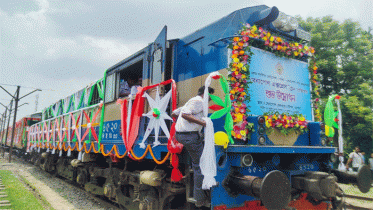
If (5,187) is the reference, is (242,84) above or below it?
above

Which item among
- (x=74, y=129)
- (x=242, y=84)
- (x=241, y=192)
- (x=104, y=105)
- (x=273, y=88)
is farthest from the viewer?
(x=74, y=129)

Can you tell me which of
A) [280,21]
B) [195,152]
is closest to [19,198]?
[195,152]

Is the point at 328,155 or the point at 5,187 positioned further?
the point at 5,187

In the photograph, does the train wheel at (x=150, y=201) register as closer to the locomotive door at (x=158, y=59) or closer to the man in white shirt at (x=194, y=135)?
the man in white shirt at (x=194, y=135)

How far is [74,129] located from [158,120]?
4913 mm

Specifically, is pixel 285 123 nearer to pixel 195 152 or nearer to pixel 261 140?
pixel 261 140

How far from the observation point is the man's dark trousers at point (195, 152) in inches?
143

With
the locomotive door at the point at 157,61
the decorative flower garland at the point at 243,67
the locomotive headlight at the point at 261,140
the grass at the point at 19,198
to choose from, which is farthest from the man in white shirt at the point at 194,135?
the grass at the point at 19,198

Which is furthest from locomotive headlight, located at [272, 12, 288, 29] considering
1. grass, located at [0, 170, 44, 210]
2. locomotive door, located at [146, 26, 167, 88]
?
grass, located at [0, 170, 44, 210]

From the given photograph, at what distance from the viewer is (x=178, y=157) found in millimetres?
4156

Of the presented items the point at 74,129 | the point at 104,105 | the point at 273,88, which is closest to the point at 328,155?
the point at 273,88

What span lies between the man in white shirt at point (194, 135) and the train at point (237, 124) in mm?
120

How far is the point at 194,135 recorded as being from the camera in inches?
147

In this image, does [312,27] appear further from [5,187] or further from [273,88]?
[5,187]
